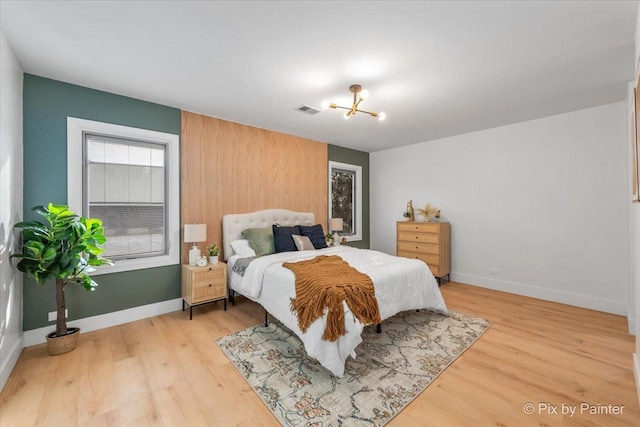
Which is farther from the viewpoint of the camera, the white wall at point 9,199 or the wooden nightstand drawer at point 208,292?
the wooden nightstand drawer at point 208,292

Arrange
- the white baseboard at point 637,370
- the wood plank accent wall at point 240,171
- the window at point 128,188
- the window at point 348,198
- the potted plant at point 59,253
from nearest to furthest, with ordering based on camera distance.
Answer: the white baseboard at point 637,370 < the potted plant at point 59,253 < the window at point 128,188 < the wood plank accent wall at point 240,171 < the window at point 348,198

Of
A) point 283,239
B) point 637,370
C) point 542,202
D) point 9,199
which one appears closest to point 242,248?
point 283,239

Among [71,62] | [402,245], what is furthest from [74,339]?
[402,245]

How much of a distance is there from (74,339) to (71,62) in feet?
8.26

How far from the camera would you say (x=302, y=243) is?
393 centimetres

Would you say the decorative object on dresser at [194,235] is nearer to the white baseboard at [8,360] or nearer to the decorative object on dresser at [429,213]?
the white baseboard at [8,360]

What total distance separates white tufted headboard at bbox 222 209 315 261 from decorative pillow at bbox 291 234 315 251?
2.05ft

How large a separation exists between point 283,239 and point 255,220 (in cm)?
62

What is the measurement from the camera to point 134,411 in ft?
5.74

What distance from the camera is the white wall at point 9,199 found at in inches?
79.0

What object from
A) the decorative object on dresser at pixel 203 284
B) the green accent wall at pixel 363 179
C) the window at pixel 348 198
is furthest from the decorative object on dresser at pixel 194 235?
the green accent wall at pixel 363 179

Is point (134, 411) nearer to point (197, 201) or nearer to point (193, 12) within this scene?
point (197, 201)

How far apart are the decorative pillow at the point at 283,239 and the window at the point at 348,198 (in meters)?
1.71

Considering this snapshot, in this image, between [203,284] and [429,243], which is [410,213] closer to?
[429,243]
